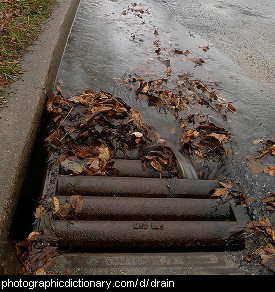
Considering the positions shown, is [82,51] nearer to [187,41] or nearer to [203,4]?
[187,41]

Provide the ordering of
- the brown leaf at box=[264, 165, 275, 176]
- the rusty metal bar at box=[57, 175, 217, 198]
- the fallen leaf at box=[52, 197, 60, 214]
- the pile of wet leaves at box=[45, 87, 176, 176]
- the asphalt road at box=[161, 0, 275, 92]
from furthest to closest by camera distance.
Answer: the asphalt road at box=[161, 0, 275, 92] → the brown leaf at box=[264, 165, 275, 176] → the pile of wet leaves at box=[45, 87, 176, 176] → the rusty metal bar at box=[57, 175, 217, 198] → the fallen leaf at box=[52, 197, 60, 214]

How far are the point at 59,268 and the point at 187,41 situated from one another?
437cm

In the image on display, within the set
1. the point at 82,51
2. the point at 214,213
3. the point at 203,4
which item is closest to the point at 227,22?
the point at 203,4

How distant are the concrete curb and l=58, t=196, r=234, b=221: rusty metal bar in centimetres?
39

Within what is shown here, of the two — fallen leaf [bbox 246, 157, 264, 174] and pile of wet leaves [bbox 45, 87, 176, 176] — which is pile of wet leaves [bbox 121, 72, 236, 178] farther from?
pile of wet leaves [bbox 45, 87, 176, 176]

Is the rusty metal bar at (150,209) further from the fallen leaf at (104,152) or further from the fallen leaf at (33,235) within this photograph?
the fallen leaf at (104,152)

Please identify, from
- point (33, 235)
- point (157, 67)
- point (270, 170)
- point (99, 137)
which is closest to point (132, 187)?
point (99, 137)

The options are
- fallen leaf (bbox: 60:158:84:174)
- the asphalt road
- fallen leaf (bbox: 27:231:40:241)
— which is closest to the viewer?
fallen leaf (bbox: 27:231:40:241)

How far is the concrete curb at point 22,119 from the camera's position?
1.64 metres

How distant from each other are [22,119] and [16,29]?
1919 millimetres

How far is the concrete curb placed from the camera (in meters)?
1.64

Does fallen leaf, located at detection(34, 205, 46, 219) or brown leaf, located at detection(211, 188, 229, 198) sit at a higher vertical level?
brown leaf, located at detection(211, 188, 229, 198)

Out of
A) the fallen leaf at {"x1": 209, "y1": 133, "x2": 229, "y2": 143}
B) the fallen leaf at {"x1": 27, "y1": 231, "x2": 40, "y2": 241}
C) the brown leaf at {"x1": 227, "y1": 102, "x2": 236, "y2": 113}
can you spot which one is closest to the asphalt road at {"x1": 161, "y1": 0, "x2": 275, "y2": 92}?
the brown leaf at {"x1": 227, "y1": 102, "x2": 236, "y2": 113}

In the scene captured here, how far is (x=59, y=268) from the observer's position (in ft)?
5.57
